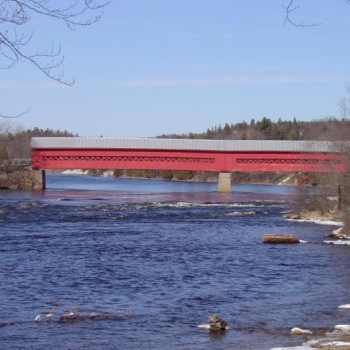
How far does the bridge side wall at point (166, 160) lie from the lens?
67.4m

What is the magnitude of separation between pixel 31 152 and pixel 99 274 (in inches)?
2013

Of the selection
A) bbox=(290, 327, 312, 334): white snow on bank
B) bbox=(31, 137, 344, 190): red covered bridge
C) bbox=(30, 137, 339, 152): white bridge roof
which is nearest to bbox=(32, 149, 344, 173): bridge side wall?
bbox=(31, 137, 344, 190): red covered bridge

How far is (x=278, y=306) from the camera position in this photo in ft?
49.4

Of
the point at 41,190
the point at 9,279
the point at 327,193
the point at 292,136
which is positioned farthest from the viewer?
the point at 292,136

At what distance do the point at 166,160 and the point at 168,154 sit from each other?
28.3 inches

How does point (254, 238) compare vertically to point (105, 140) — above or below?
below

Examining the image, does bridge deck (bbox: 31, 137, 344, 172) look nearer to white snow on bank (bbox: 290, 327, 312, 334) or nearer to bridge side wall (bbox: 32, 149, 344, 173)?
bridge side wall (bbox: 32, 149, 344, 173)

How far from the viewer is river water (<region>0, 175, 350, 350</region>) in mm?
12680

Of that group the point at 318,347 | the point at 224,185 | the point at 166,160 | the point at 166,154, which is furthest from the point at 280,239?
the point at 166,160

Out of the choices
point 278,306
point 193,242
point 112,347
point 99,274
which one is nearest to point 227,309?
point 278,306

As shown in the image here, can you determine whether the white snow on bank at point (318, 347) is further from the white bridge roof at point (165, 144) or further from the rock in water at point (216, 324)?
the white bridge roof at point (165, 144)

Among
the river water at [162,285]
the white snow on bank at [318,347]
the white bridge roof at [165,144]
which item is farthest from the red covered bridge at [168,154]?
the white snow on bank at [318,347]

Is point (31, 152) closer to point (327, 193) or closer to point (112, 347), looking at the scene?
point (327, 193)

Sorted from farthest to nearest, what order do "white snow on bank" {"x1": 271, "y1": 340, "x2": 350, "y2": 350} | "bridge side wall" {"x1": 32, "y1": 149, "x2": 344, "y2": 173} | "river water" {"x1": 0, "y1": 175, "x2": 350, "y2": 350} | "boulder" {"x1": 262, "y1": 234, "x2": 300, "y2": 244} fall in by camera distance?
1. "bridge side wall" {"x1": 32, "y1": 149, "x2": 344, "y2": 173}
2. "boulder" {"x1": 262, "y1": 234, "x2": 300, "y2": 244}
3. "river water" {"x1": 0, "y1": 175, "x2": 350, "y2": 350}
4. "white snow on bank" {"x1": 271, "y1": 340, "x2": 350, "y2": 350}
